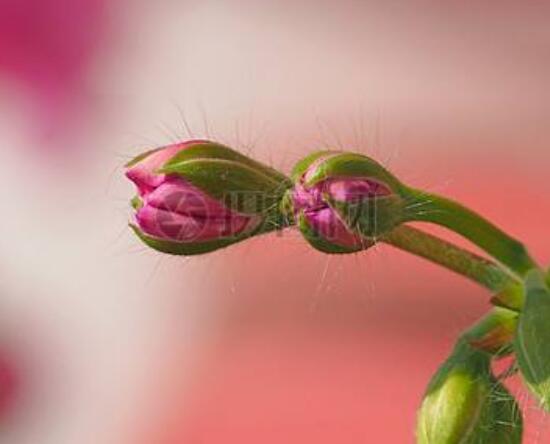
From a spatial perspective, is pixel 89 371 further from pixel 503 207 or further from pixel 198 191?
pixel 198 191

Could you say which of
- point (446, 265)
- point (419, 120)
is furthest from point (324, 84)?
point (446, 265)

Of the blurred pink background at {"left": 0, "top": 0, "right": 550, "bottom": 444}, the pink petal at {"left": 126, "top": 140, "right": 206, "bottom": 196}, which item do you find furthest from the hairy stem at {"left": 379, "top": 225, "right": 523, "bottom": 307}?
the blurred pink background at {"left": 0, "top": 0, "right": 550, "bottom": 444}

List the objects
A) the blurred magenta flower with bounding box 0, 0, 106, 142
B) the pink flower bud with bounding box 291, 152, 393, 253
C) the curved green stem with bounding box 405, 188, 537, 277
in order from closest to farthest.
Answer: the pink flower bud with bounding box 291, 152, 393, 253 < the curved green stem with bounding box 405, 188, 537, 277 < the blurred magenta flower with bounding box 0, 0, 106, 142

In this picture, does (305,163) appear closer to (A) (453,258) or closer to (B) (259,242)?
(A) (453,258)

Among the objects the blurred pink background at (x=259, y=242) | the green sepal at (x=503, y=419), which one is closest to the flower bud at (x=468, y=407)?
the green sepal at (x=503, y=419)

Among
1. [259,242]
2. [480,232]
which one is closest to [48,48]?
[259,242]

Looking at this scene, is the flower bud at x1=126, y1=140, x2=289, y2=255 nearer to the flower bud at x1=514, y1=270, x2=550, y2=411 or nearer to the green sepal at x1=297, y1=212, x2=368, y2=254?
the green sepal at x1=297, y1=212, x2=368, y2=254

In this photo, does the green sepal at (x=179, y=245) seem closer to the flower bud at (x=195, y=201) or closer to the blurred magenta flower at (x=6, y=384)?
the flower bud at (x=195, y=201)
